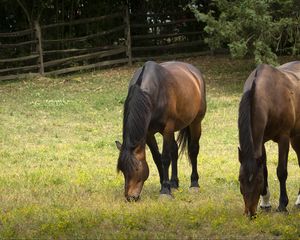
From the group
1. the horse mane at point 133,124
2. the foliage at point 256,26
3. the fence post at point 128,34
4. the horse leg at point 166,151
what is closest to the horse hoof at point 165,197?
the horse leg at point 166,151

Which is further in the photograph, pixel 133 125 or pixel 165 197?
pixel 165 197

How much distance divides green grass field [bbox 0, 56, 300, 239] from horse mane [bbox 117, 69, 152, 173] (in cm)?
49

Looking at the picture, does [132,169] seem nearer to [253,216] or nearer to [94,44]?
[253,216]

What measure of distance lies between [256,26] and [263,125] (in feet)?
34.8

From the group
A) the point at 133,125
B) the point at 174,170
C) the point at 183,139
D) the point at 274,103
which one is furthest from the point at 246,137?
the point at 183,139

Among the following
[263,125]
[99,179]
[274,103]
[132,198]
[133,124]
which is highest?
[274,103]

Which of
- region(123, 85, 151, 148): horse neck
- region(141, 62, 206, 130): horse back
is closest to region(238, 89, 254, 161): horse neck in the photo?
region(123, 85, 151, 148): horse neck

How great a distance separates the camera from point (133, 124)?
24.1 ft

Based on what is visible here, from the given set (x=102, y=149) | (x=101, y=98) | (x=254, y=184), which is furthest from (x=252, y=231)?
(x=101, y=98)

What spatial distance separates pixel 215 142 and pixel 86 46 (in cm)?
1170

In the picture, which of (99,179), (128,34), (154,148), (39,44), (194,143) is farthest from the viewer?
(128,34)

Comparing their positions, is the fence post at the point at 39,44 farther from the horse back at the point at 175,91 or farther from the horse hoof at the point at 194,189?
the horse hoof at the point at 194,189

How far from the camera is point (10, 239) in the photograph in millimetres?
5480

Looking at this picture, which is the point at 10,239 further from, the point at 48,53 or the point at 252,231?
the point at 48,53
